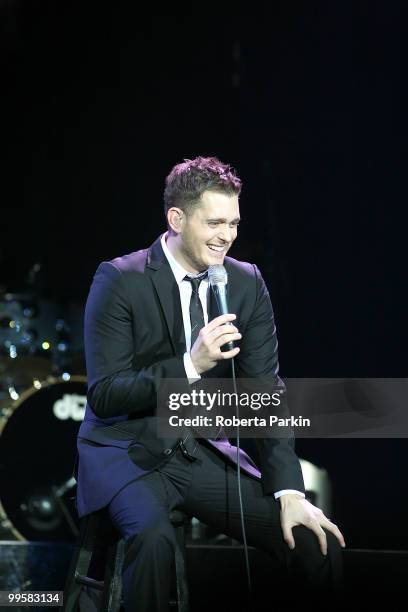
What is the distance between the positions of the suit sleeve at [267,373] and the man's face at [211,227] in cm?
26

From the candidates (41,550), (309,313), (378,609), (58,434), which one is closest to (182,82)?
(309,313)

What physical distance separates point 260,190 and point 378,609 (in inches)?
92.0

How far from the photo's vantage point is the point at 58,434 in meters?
4.48

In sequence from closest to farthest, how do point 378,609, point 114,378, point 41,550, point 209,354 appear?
point 209,354 → point 114,378 → point 378,609 → point 41,550

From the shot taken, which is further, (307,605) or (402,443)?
(402,443)

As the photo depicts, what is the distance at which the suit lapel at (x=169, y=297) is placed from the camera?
8.40 feet

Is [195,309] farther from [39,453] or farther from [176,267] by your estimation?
[39,453]

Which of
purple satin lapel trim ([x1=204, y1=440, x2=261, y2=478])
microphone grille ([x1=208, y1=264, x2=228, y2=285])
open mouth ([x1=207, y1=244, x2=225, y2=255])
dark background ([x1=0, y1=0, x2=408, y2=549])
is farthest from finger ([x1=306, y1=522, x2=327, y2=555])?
dark background ([x1=0, y1=0, x2=408, y2=549])

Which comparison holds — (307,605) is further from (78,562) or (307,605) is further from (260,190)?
(260,190)

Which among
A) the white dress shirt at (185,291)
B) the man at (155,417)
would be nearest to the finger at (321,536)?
the man at (155,417)

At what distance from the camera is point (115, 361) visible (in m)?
2.46

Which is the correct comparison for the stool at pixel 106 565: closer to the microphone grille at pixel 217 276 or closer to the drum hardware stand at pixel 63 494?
the microphone grille at pixel 217 276

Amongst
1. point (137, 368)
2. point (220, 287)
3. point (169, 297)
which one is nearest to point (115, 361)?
point (137, 368)

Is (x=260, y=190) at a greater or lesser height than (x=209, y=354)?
greater
